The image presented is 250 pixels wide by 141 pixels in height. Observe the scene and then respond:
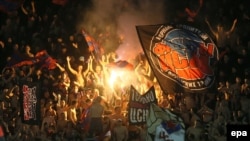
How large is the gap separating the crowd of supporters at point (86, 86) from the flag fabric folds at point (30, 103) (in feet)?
2.46

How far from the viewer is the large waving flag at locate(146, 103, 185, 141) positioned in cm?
845

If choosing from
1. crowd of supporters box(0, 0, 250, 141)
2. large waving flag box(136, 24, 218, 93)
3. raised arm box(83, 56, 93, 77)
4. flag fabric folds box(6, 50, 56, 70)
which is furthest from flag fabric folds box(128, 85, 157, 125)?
raised arm box(83, 56, 93, 77)

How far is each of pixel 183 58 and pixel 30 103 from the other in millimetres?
3592

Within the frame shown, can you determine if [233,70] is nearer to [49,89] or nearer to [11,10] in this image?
[49,89]

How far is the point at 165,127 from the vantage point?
8.56 metres

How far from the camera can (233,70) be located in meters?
12.5

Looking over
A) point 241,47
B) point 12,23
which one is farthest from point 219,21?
point 12,23

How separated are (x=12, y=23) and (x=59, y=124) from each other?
3731 millimetres

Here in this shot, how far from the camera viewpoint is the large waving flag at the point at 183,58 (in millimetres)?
11156

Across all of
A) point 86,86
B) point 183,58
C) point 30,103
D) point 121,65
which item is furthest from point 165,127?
point 121,65

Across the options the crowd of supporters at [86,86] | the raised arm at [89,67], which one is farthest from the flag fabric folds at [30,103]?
the raised arm at [89,67]

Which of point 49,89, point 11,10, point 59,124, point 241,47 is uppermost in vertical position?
point 11,10

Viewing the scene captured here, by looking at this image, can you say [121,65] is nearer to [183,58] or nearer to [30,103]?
[183,58]

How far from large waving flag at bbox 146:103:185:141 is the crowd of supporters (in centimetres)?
189
